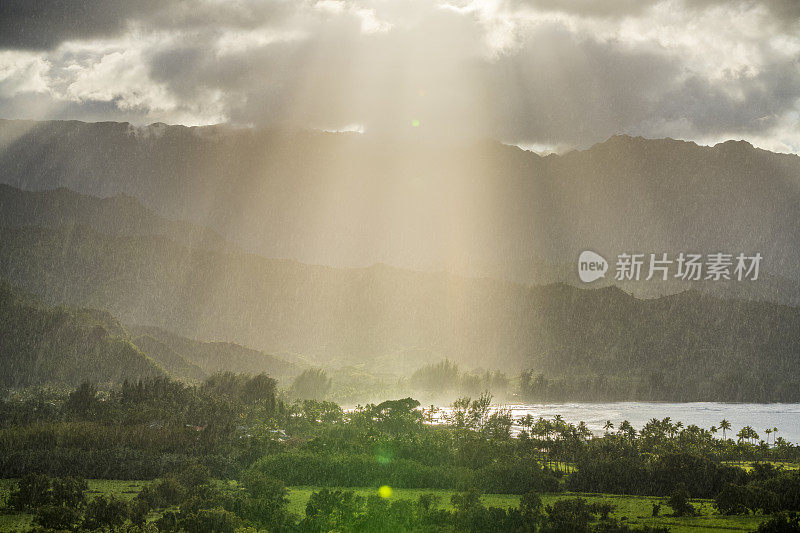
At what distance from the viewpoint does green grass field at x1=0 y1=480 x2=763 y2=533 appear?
67625 millimetres

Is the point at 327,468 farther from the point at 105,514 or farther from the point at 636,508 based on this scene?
the point at 636,508

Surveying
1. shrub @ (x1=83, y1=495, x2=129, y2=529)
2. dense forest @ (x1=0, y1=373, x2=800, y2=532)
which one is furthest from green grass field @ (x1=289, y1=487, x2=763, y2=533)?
shrub @ (x1=83, y1=495, x2=129, y2=529)

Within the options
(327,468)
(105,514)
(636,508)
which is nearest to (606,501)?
(636,508)

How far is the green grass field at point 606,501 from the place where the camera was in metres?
67.6

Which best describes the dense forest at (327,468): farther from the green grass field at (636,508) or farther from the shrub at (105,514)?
the green grass field at (636,508)

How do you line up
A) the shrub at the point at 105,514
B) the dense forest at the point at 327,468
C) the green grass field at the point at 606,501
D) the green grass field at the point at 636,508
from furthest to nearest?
the green grass field at the point at 636,508 → the green grass field at the point at 606,501 → the dense forest at the point at 327,468 → the shrub at the point at 105,514

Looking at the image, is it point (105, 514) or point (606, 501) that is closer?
point (105, 514)

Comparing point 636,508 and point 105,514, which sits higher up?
point 636,508

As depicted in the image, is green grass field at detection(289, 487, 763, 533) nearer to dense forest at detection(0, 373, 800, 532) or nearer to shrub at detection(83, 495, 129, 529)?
dense forest at detection(0, 373, 800, 532)

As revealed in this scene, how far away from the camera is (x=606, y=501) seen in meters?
81.4

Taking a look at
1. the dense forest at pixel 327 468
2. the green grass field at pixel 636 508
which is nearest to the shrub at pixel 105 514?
the dense forest at pixel 327 468

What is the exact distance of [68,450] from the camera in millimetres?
97312

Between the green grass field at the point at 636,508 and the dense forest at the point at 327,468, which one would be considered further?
the green grass field at the point at 636,508

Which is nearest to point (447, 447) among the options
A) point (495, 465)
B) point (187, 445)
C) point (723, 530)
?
point (495, 465)
